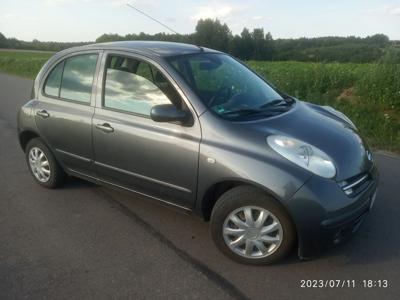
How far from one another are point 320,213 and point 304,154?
463mm

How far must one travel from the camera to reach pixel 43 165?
5074 mm

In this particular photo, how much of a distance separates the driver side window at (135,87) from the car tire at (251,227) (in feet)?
3.19

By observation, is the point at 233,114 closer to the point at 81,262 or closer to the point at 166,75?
the point at 166,75

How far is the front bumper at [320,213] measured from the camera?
3.04m

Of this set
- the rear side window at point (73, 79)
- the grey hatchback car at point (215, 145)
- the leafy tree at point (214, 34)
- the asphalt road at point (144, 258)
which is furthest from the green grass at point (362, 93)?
the leafy tree at point (214, 34)

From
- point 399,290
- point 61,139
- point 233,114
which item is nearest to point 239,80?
point 233,114

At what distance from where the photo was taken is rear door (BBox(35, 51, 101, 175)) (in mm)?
4297

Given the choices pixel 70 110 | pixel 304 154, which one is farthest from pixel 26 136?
pixel 304 154

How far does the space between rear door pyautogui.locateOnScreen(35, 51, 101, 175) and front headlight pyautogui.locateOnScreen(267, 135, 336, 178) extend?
1949 mm

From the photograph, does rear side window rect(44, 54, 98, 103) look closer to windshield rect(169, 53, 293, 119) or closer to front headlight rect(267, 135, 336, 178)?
windshield rect(169, 53, 293, 119)

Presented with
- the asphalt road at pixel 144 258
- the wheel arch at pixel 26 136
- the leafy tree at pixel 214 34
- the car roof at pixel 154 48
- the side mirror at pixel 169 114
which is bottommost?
the asphalt road at pixel 144 258

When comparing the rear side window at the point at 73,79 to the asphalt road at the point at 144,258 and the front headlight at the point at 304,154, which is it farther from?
the front headlight at the point at 304,154

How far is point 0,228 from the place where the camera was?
13.6 ft

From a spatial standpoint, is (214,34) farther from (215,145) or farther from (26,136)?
Answer: (215,145)
